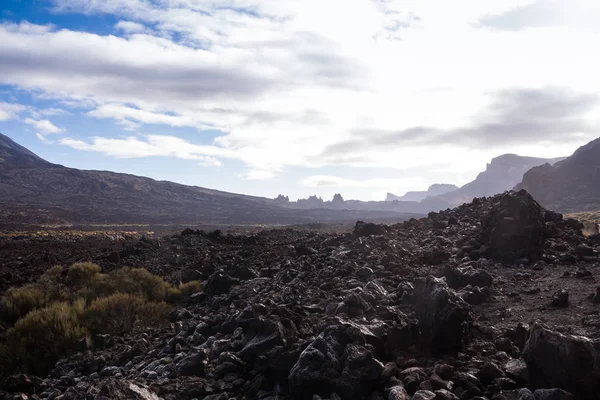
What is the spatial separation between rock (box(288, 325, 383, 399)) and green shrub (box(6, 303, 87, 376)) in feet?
21.2

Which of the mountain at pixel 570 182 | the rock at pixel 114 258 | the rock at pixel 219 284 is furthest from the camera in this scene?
the mountain at pixel 570 182

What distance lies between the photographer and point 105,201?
15312 cm

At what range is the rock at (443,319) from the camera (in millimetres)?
7098

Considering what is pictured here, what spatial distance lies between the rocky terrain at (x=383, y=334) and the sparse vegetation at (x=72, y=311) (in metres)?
0.69

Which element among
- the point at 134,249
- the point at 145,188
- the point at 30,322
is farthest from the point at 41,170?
the point at 30,322

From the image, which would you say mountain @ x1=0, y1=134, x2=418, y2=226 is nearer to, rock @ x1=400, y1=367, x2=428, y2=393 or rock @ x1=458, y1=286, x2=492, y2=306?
rock @ x1=458, y1=286, x2=492, y2=306

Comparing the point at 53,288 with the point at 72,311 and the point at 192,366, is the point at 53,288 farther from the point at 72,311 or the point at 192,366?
the point at 192,366

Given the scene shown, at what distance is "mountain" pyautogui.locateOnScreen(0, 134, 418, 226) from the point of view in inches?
4646

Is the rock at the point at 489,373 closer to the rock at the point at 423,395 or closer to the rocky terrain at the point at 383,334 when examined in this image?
the rocky terrain at the point at 383,334

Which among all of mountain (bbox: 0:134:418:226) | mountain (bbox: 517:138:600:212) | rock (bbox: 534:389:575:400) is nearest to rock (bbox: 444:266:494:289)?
rock (bbox: 534:389:575:400)

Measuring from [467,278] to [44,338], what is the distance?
36.2 feet

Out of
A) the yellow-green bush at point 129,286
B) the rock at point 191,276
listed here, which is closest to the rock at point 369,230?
the rock at point 191,276

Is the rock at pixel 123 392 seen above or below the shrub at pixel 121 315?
above

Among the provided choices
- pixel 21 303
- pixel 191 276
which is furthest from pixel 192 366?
pixel 191 276
